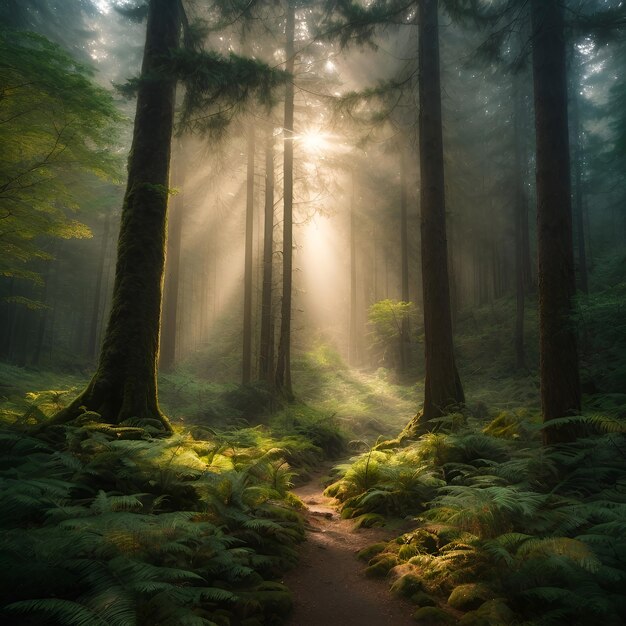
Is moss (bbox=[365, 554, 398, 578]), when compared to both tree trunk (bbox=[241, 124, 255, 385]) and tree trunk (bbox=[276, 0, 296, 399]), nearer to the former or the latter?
tree trunk (bbox=[276, 0, 296, 399])

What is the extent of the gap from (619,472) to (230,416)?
10799 millimetres

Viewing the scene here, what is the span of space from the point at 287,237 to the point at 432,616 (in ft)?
44.6

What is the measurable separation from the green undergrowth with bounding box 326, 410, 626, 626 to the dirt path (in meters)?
0.18

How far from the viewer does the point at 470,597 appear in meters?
3.34

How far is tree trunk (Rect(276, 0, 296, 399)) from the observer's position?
578 inches

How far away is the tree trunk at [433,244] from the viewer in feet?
28.9

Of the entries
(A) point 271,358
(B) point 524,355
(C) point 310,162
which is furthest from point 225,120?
(B) point 524,355

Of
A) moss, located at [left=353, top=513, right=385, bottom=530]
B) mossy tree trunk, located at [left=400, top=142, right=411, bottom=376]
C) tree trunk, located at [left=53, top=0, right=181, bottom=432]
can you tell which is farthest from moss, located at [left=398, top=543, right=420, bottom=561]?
mossy tree trunk, located at [left=400, top=142, right=411, bottom=376]

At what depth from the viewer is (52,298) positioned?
3328 centimetres

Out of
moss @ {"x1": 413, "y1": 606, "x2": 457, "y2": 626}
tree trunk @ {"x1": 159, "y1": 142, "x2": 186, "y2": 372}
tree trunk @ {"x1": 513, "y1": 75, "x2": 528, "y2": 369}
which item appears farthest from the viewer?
tree trunk @ {"x1": 513, "y1": 75, "x2": 528, "y2": 369}

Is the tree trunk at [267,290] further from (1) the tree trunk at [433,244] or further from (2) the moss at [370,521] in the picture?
(2) the moss at [370,521]

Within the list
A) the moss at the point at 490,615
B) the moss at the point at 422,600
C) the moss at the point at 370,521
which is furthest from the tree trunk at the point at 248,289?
the moss at the point at 490,615

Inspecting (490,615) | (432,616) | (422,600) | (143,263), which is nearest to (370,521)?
(422,600)

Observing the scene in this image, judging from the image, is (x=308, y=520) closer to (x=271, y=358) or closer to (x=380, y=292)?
(x=271, y=358)
